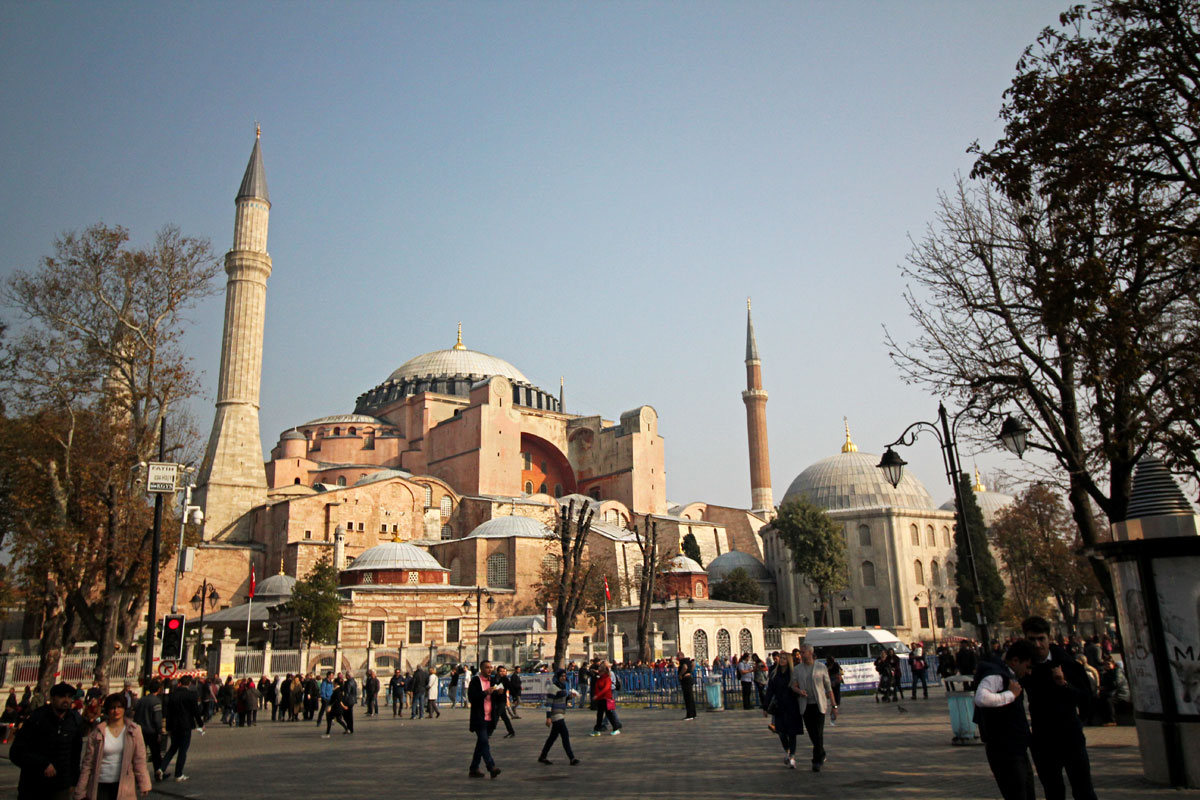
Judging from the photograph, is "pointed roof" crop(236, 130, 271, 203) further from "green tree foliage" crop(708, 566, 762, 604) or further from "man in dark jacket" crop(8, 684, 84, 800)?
"man in dark jacket" crop(8, 684, 84, 800)

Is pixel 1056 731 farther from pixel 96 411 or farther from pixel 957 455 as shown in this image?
pixel 96 411

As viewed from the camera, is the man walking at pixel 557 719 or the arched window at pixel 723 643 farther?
the arched window at pixel 723 643

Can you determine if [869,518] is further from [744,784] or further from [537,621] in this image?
[744,784]

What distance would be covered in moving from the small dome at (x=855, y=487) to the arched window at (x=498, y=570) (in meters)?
15.7

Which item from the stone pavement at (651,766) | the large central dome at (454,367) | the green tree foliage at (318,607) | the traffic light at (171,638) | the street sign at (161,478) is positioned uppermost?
the large central dome at (454,367)

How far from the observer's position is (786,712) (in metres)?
8.45

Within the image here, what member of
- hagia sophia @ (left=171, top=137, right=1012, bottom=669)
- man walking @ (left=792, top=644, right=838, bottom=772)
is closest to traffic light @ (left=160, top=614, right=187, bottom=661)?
man walking @ (left=792, top=644, right=838, bottom=772)

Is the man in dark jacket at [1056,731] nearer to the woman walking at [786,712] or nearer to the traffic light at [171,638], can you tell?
the woman walking at [786,712]

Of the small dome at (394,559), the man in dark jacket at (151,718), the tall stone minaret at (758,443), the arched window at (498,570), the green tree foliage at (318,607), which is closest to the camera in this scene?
the man in dark jacket at (151,718)

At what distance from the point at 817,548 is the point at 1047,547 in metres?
9.15

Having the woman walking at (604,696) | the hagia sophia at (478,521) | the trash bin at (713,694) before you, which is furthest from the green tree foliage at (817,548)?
the woman walking at (604,696)

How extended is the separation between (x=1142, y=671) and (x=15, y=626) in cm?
4693

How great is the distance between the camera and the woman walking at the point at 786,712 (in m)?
8.33

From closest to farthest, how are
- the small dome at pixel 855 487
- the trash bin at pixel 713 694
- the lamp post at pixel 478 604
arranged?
the trash bin at pixel 713 694 < the lamp post at pixel 478 604 < the small dome at pixel 855 487
